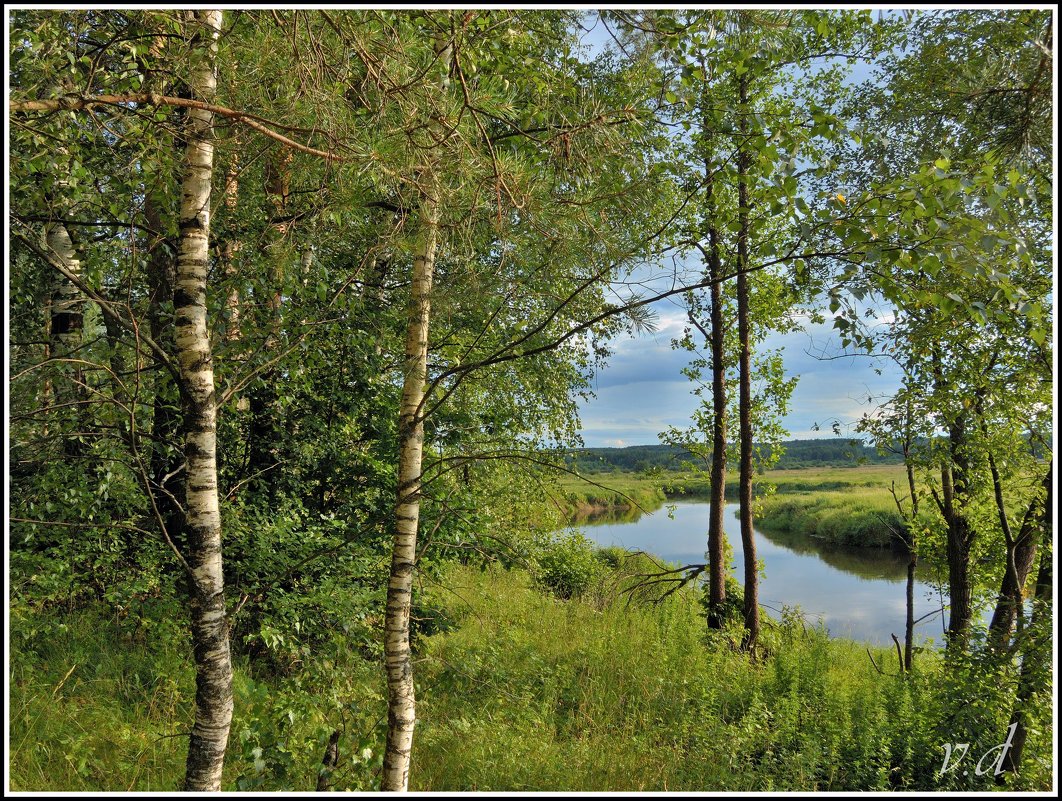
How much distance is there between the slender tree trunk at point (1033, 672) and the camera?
3.64m

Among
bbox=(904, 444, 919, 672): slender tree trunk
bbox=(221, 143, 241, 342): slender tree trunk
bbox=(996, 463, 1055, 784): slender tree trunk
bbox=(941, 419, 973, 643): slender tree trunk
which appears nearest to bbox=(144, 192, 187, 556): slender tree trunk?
bbox=(221, 143, 241, 342): slender tree trunk

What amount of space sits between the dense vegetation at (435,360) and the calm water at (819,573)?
224 cm

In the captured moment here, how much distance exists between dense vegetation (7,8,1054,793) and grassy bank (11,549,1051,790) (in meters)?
0.03

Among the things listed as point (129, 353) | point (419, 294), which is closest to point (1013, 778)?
point (419, 294)

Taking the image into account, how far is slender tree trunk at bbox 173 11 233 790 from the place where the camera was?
7.50 ft

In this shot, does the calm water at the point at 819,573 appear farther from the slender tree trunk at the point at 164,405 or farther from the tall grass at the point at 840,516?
the slender tree trunk at the point at 164,405

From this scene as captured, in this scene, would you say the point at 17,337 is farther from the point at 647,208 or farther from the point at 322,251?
the point at 647,208

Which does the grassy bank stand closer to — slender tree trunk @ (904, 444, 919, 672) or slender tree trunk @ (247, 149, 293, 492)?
slender tree trunk @ (247, 149, 293, 492)

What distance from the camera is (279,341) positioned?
3928 mm

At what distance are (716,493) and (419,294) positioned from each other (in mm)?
5477

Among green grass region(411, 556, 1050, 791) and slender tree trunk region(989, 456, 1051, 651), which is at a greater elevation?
slender tree trunk region(989, 456, 1051, 651)

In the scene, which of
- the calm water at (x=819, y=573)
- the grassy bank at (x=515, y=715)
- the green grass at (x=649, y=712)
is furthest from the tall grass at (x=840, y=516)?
the grassy bank at (x=515, y=715)

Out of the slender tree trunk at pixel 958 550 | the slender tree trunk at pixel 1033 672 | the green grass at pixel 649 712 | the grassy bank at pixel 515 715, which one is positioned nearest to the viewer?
the grassy bank at pixel 515 715

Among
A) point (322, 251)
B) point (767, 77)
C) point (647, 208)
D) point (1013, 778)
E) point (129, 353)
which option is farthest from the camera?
point (767, 77)
